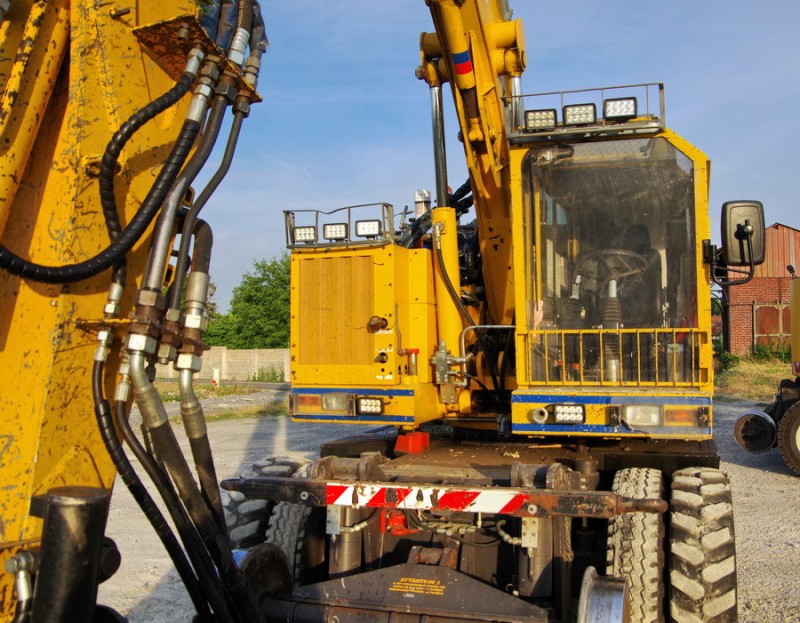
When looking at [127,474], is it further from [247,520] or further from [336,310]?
[336,310]

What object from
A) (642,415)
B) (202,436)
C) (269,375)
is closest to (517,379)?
(642,415)

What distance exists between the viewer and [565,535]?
4547 millimetres

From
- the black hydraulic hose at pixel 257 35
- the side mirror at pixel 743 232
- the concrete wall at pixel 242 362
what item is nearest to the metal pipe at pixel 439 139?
the side mirror at pixel 743 232

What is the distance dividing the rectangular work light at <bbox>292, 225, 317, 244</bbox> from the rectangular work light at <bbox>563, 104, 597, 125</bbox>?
1953 millimetres

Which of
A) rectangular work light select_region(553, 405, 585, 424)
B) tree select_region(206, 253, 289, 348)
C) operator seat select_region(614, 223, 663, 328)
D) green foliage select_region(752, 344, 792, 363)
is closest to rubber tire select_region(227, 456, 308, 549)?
rectangular work light select_region(553, 405, 585, 424)

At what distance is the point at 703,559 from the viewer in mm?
4371

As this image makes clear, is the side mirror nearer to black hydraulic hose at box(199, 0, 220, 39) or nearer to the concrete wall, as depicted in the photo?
black hydraulic hose at box(199, 0, 220, 39)

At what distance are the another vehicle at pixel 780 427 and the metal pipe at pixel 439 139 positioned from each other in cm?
740

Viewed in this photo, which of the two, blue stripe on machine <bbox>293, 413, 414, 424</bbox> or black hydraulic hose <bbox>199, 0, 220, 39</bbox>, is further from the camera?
blue stripe on machine <bbox>293, 413, 414, 424</bbox>

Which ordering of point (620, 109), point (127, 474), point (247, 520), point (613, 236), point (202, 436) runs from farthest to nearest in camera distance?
point (247, 520), point (613, 236), point (620, 109), point (202, 436), point (127, 474)

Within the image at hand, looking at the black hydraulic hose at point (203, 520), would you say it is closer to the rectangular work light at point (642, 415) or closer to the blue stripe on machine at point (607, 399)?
the blue stripe on machine at point (607, 399)

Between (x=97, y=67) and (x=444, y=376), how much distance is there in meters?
3.79

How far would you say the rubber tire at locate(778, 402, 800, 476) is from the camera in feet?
36.7

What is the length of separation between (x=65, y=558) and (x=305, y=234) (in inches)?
156
